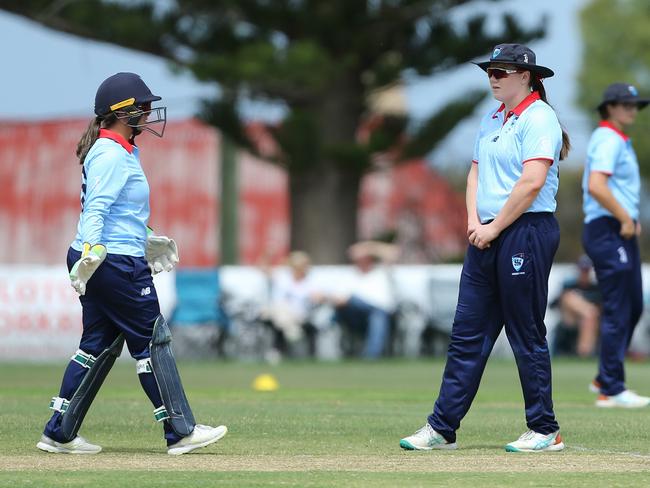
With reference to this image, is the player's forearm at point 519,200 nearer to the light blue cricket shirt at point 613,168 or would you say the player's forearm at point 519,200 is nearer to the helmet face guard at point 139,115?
the helmet face guard at point 139,115

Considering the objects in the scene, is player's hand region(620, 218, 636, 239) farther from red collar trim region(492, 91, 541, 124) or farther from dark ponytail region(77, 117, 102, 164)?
dark ponytail region(77, 117, 102, 164)

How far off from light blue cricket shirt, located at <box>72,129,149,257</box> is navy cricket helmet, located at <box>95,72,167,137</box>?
0.11 metres

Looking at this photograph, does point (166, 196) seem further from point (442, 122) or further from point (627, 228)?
point (627, 228)

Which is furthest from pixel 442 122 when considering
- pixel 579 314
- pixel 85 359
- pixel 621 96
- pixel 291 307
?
pixel 85 359

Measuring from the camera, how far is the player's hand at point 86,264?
6.84m

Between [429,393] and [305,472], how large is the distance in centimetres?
605

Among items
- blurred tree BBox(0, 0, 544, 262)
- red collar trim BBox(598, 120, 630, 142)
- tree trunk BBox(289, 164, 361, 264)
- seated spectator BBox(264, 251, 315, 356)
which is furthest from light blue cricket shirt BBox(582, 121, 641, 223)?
tree trunk BBox(289, 164, 361, 264)

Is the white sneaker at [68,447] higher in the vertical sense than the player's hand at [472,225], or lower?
lower

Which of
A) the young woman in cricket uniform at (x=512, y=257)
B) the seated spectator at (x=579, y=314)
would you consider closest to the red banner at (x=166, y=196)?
the seated spectator at (x=579, y=314)

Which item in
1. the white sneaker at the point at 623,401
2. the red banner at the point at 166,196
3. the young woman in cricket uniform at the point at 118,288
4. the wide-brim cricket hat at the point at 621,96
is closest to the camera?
the young woman in cricket uniform at the point at 118,288

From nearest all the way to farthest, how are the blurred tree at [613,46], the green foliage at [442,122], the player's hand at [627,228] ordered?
1. the player's hand at [627,228]
2. the green foliage at [442,122]
3. the blurred tree at [613,46]

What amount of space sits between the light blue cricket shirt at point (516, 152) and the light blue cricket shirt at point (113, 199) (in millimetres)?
1702

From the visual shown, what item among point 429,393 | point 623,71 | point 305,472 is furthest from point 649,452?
point 623,71

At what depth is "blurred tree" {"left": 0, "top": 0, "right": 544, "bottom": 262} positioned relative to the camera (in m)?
25.4
